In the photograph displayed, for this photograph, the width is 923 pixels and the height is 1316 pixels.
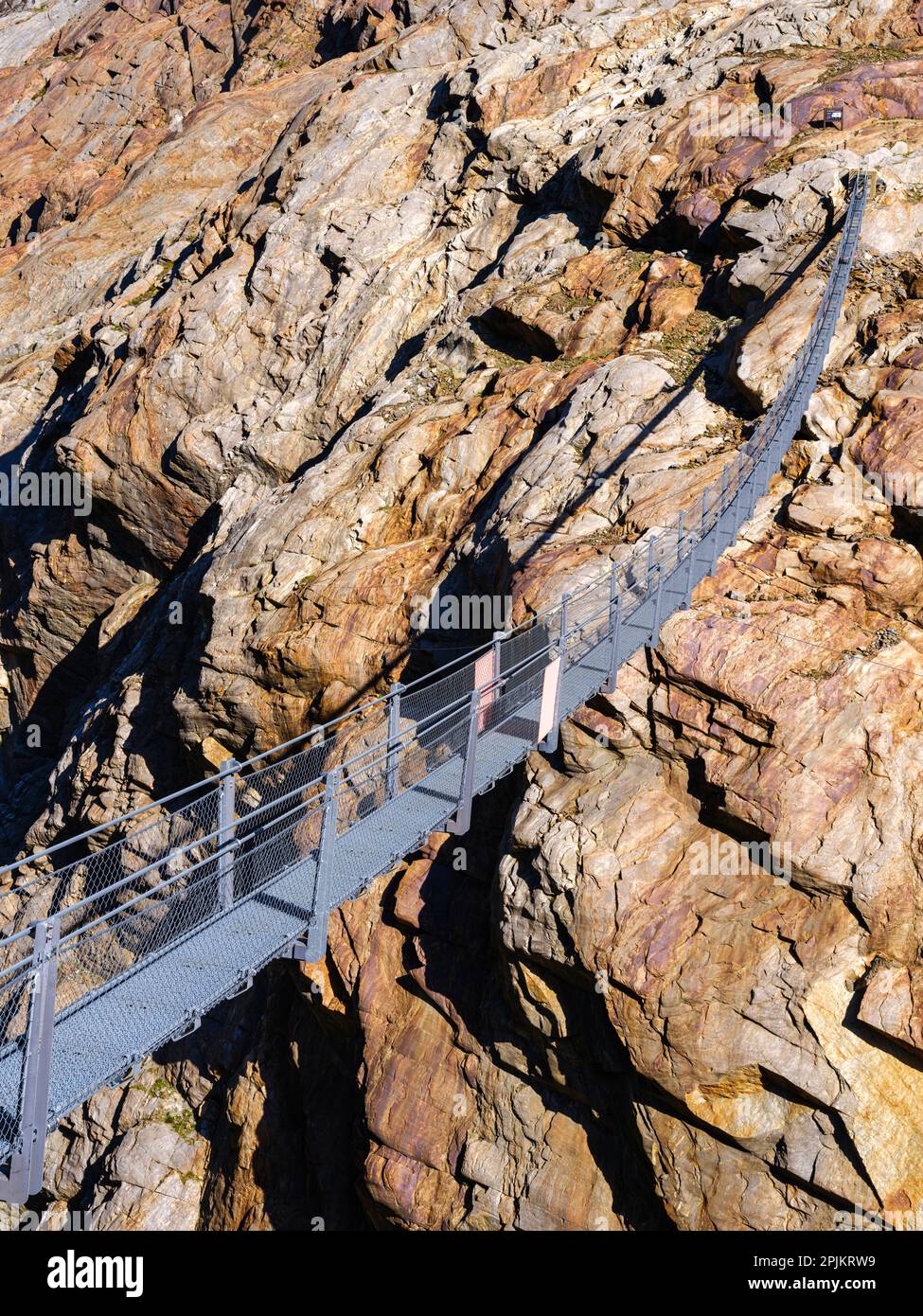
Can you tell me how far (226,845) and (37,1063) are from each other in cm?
296

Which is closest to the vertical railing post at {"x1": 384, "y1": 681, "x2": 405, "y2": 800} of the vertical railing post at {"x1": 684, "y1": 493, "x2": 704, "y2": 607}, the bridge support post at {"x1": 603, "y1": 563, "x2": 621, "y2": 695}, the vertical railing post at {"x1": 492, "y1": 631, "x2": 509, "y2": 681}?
the vertical railing post at {"x1": 492, "y1": 631, "x2": 509, "y2": 681}

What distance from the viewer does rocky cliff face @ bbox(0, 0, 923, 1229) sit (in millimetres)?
10562

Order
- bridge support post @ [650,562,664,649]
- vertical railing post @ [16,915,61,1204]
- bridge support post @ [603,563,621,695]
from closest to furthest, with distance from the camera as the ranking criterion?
1. vertical railing post @ [16,915,61,1204]
2. bridge support post @ [603,563,621,695]
3. bridge support post @ [650,562,664,649]

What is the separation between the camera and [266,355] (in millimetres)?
24938

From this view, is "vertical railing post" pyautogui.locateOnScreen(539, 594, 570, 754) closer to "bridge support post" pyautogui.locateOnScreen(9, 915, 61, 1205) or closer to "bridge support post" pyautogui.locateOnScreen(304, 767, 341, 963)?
"bridge support post" pyautogui.locateOnScreen(304, 767, 341, 963)

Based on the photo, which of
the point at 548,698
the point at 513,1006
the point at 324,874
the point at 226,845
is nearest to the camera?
the point at 324,874

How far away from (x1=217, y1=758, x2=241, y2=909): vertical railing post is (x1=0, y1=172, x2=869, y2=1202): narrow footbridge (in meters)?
0.02

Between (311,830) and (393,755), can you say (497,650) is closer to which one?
(393,755)

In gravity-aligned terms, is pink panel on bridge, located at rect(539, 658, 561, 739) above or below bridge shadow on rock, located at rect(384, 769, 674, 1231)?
above

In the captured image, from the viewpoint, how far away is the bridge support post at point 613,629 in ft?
37.6

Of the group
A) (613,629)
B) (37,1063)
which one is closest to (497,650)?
(613,629)

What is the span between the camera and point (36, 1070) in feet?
19.9

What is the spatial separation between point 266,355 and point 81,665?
9.26 meters

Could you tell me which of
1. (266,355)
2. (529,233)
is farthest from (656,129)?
(266,355)
